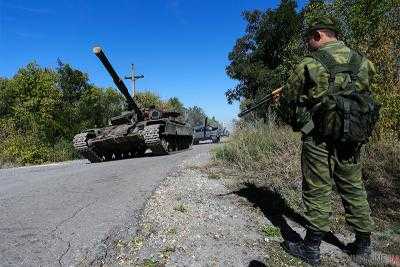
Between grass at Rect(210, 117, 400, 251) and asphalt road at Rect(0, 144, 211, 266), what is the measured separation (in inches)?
52.8

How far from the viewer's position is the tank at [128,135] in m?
13.8

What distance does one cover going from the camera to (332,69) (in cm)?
391

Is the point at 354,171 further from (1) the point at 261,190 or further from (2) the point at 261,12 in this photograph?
(2) the point at 261,12

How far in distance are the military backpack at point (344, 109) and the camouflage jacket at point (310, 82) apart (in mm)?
35

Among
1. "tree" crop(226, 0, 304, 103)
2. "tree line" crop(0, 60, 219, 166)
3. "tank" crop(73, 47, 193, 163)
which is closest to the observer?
"tank" crop(73, 47, 193, 163)

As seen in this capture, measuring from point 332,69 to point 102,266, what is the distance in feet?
7.94

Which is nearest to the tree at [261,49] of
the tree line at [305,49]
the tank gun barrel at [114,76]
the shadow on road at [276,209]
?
the tree line at [305,49]

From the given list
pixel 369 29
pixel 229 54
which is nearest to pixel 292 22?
pixel 229 54

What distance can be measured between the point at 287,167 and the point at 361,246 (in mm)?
2718

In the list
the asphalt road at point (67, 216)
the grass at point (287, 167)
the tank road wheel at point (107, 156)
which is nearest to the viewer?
the asphalt road at point (67, 216)

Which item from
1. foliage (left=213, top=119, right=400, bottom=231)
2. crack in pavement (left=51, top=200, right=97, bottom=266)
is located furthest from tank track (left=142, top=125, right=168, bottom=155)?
crack in pavement (left=51, top=200, right=97, bottom=266)

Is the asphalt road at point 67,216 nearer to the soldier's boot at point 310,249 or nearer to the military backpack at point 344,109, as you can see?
the soldier's boot at point 310,249

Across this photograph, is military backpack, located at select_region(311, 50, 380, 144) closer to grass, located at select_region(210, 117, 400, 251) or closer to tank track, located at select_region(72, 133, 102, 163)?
grass, located at select_region(210, 117, 400, 251)

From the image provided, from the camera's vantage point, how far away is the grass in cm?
559
